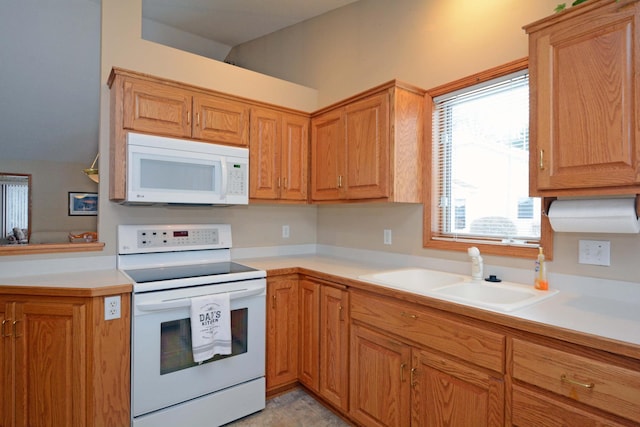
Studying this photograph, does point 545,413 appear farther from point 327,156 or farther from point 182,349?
point 327,156

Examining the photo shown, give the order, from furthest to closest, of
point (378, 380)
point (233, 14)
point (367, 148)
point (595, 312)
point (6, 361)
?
point (233, 14) → point (367, 148) → point (378, 380) → point (6, 361) → point (595, 312)

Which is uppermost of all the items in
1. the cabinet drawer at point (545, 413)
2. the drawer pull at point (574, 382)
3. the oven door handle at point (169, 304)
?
the oven door handle at point (169, 304)

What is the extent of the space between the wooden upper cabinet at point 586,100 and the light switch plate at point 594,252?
38 centimetres

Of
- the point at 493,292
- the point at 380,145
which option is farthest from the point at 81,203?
the point at 493,292

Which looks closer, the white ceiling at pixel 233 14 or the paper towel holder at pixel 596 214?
the paper towel holder at pixel 596 214

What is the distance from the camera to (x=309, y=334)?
2.40 metres

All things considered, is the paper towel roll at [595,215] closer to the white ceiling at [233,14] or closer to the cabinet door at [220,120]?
the cabinet door at [220,120]

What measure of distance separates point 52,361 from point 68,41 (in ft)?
10.8

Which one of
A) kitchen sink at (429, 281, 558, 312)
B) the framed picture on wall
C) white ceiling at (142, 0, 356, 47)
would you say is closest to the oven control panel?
kitchen sink at (429, 281, 558, 312)

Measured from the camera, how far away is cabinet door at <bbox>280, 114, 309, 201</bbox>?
281cm

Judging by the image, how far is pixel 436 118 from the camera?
2350mm

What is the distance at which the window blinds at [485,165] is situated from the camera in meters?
1.91

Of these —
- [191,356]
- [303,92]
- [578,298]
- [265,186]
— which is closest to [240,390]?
[191,356]

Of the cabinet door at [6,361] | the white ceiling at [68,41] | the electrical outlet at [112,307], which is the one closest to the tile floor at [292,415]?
the electrical outlet at [112,307]
